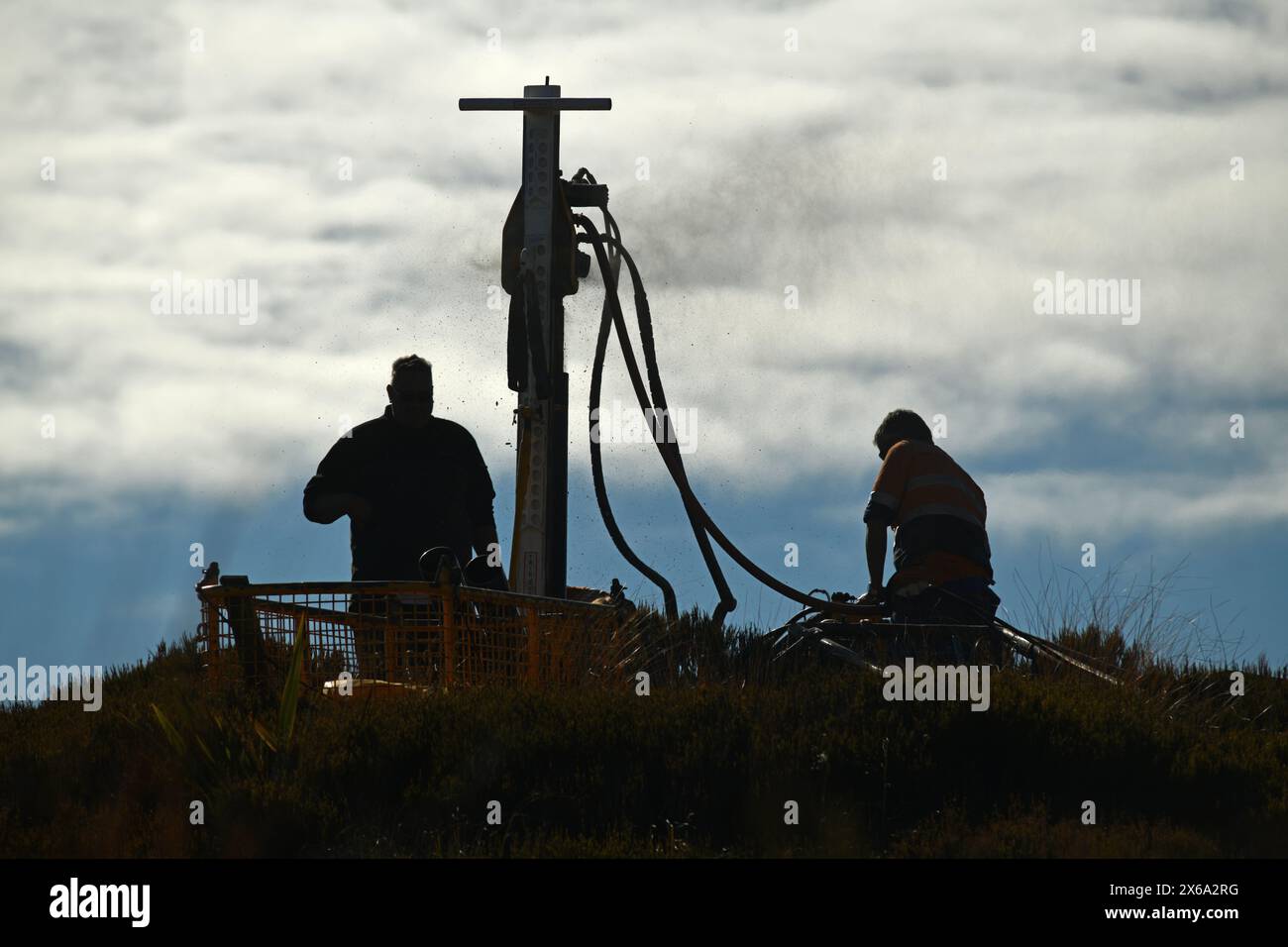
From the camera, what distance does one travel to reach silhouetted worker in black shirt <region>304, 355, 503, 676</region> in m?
10.3

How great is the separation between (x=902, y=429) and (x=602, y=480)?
2.24 metres

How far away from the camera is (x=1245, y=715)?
10.8 m

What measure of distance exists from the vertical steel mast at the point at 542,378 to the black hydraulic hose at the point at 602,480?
46 centimetres

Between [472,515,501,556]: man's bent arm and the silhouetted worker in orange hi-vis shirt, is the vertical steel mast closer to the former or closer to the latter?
[472,515,501,556]: man's bent arm

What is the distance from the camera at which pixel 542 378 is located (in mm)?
11633

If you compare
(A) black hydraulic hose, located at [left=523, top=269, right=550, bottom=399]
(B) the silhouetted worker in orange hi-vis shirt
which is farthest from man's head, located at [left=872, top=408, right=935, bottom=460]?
(A) black hydraulic hose, located at [left=523, top=269, right=550, bottom=399]

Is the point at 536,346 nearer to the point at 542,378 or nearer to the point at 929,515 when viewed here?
the point at 542,378

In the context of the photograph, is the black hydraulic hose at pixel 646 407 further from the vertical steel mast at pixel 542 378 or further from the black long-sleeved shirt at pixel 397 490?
the black long-sleeved shirt at pixel 397 490

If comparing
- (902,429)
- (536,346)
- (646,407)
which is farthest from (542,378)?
(902,429)

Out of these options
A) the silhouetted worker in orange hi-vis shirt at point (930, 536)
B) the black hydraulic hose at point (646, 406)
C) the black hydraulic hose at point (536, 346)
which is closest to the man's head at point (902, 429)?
the silhouetted worker in orange hi-vis shirt at point (930, 536)
